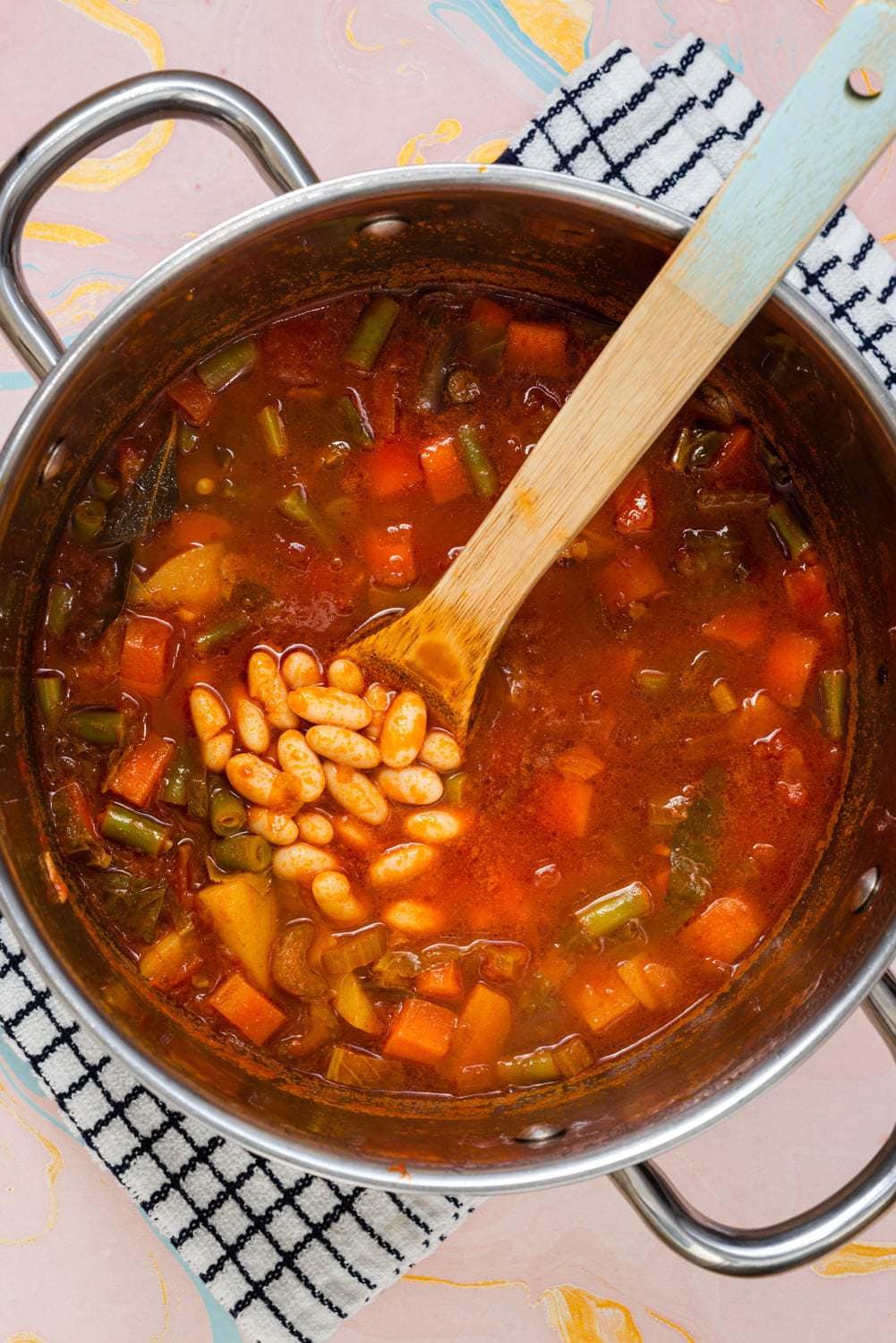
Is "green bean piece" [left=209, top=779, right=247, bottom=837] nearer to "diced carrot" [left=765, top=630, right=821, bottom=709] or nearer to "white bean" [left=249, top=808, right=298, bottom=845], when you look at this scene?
"white bean" [left=249, top=808, right=298, bottom=845]

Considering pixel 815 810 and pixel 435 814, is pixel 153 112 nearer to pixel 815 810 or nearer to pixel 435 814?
pixel 435 814

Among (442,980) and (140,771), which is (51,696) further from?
(442,980)

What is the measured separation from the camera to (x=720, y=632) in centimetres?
200

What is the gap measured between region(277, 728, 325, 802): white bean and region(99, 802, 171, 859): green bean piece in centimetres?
23

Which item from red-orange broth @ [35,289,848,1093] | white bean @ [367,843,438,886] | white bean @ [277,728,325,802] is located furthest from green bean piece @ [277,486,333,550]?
white bean @ [367,843,438,886]

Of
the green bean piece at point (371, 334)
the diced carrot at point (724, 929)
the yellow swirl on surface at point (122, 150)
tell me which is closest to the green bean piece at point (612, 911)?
the diced carrot at point (724, 929)

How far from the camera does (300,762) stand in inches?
75.7

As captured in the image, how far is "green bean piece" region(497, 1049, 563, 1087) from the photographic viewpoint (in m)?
2.02

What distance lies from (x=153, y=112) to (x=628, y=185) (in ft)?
2.83

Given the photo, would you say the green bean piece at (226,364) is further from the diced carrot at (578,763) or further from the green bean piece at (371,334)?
the diced carrot at (578,763)

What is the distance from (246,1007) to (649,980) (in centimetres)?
70

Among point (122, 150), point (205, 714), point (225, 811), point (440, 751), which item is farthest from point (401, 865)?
point (122, 150)

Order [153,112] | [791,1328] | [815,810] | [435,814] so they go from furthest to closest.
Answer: [791,1328]
[815,810]
[435,814]
[153,112]

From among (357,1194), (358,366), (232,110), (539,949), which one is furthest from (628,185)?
(357,1194)
